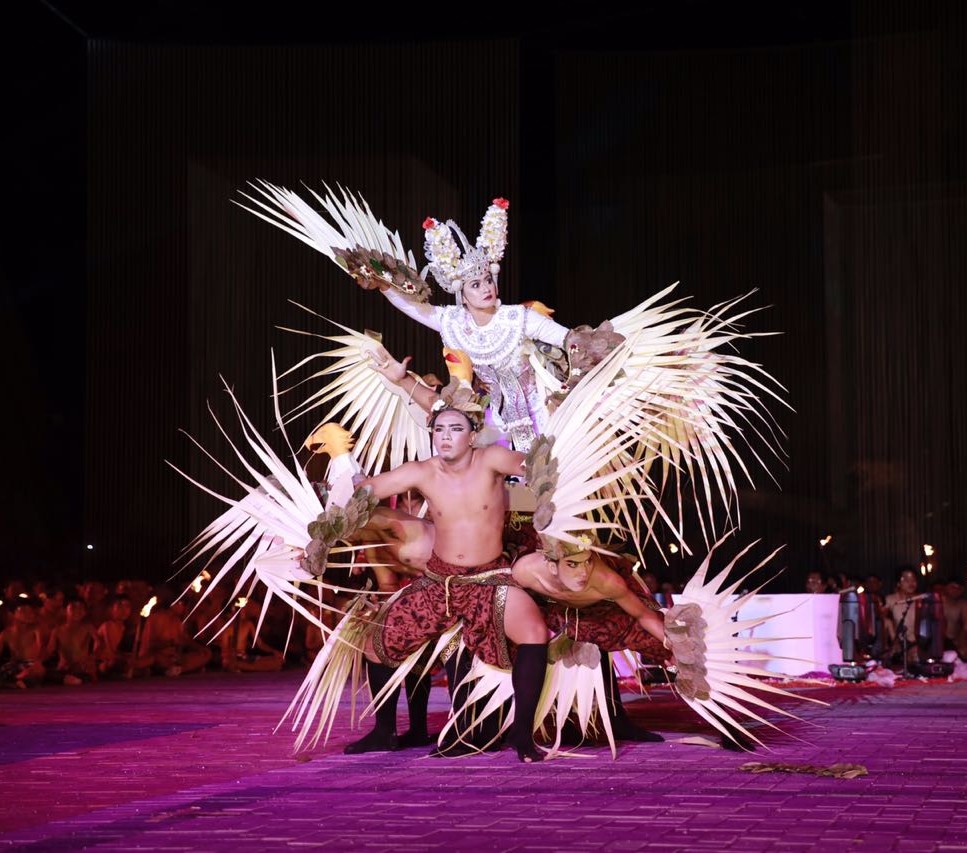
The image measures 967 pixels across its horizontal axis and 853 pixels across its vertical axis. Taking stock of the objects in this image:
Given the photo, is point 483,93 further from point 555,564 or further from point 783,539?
point 555,564

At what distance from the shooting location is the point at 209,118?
12344mm

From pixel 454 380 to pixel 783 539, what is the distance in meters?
8.83

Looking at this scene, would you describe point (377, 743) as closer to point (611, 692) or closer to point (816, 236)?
point (611, 692)

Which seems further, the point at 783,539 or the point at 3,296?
the point at 783,539

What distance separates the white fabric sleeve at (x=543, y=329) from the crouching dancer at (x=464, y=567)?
0.55 meters

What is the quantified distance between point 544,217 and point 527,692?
9.45m

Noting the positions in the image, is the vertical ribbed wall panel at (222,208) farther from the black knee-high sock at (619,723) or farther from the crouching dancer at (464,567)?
the crouching dancer at (464,567)

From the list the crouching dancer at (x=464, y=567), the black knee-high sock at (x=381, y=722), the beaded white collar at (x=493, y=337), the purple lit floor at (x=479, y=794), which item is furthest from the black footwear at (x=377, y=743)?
the beaded white collar at (x=493, y=337)

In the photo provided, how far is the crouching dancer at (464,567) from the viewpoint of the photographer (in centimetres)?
461

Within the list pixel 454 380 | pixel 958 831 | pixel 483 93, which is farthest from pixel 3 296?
pixel 958 831

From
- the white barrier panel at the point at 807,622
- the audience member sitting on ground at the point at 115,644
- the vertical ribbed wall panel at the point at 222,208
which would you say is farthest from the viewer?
the vertical ribbed wall panel at the point at 222,208

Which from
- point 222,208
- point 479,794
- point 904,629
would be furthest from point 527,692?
point 222,208

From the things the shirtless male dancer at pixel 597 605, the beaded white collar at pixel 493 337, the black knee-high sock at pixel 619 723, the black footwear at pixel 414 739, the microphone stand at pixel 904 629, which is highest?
the beaded white collar at pixel 493 337

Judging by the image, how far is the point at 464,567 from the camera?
4676 millimetres
